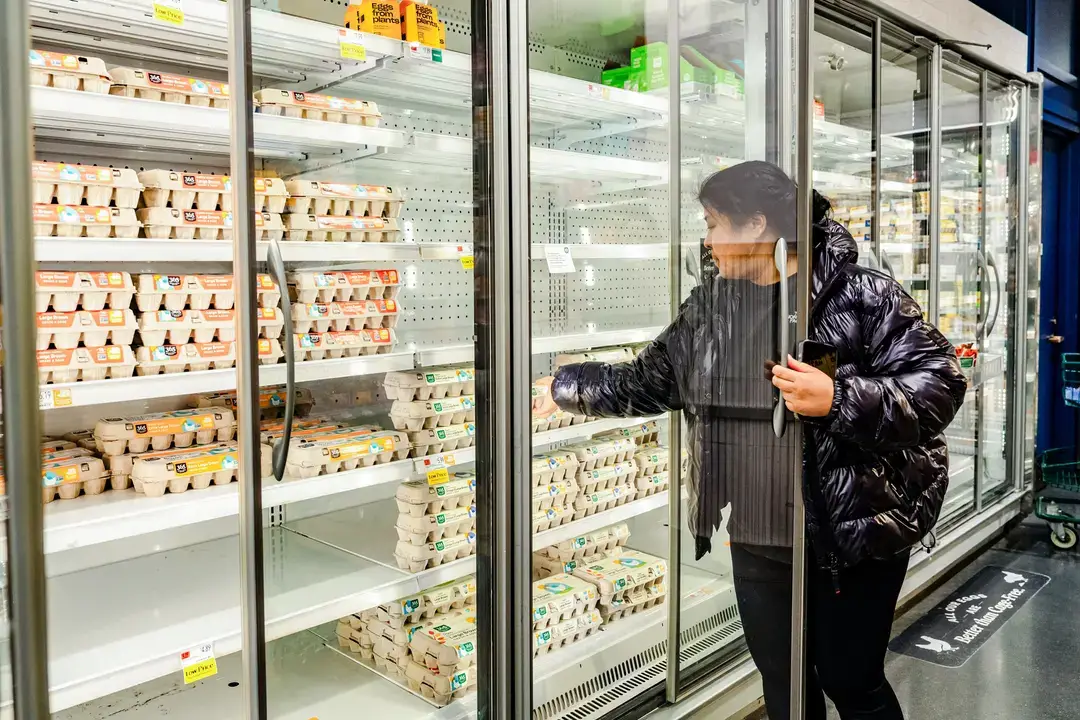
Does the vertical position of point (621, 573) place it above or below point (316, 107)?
below

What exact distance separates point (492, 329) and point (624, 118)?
0.94 m

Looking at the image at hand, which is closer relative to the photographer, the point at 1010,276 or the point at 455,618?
the point at 455,618

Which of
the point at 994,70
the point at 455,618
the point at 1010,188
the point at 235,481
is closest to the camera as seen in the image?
the point at 235,481

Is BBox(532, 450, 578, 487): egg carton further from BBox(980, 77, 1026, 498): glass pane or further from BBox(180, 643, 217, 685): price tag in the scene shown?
BBox(980, 77, 1026, 498): glass pane

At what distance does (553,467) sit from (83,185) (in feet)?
5.27

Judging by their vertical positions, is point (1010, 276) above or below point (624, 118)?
below

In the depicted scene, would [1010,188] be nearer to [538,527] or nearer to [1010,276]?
[1010,276]

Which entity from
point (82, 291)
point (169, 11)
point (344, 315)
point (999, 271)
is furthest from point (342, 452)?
point (999, 271)

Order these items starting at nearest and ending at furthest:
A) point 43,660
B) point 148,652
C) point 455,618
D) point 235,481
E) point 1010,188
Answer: point 43,660 < point 148,652 < point 235,481 < point 455,618 < point 1010,188

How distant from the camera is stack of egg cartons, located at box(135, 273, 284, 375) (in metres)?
2.15

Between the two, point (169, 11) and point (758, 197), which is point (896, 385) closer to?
point (758, 197)

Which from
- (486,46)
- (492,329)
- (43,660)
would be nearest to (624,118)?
(486,46)

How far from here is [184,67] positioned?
2689 millimetres

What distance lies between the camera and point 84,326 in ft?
6.64
